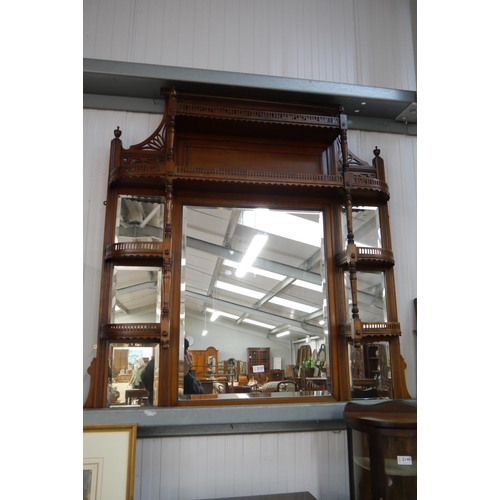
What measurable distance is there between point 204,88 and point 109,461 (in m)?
2.12

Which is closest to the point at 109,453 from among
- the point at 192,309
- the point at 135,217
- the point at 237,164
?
the point at 192,309

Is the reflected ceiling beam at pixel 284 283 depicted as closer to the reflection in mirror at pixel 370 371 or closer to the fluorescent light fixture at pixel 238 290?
the fluorescent light fixture at pixel 238 290

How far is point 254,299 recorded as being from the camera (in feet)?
8.43

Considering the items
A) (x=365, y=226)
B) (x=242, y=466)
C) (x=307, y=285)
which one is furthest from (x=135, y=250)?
(x=365, y=226)

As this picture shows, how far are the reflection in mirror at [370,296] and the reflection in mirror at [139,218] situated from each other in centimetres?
120

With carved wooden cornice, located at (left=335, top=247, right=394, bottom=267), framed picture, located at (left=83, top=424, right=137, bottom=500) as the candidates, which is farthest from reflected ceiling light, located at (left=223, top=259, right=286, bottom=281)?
framed picture, located at (left=83, top=424, right=137, bottom=500)

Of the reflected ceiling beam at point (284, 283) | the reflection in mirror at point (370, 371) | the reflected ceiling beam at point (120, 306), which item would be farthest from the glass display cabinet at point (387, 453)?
the reflected ceiling beam at point (120, 306)

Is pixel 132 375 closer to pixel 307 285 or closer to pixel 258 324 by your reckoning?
pixel 258 324

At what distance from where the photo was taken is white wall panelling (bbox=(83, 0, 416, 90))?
272cm

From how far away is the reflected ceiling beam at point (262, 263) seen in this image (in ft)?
8.61
